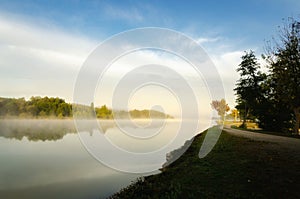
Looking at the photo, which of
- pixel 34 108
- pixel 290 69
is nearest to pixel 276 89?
pixel 290 69

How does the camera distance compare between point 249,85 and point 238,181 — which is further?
point 249,85

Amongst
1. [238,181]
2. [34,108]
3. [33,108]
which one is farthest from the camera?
[34,108]

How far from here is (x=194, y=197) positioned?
5.90 meters

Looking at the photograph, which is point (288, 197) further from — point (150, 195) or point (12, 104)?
point (12, 104)

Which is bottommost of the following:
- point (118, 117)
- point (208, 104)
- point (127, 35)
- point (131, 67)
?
point (118, 117)

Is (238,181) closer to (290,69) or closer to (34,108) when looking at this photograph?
(290,69)

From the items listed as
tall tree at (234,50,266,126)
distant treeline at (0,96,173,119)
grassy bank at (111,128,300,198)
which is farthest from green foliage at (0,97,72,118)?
grassy bank at (111,128,300,198)

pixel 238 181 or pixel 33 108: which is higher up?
pixel 33 108

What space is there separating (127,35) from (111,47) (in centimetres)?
96

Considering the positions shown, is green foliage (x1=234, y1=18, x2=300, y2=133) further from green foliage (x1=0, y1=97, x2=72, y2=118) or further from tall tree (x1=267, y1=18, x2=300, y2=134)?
green foliage (x1=0, y1=97, x2=72, y2=118)

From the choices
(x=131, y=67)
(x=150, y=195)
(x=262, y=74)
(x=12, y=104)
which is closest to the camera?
(x=150, y=195)

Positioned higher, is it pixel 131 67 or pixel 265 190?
pixel 131 67

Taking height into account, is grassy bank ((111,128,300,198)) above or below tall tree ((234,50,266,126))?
below

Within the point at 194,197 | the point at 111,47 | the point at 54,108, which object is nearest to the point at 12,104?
the point at 54,108
